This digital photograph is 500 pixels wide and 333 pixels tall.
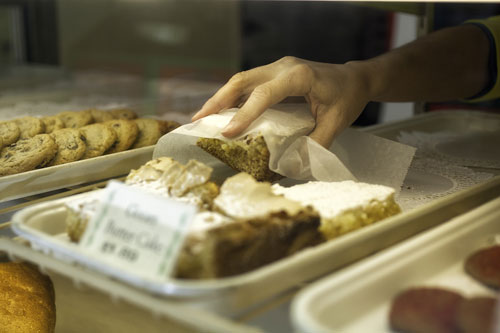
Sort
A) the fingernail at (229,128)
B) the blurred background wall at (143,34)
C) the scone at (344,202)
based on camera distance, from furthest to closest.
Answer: the blurred background wall at (143,34)
the fingernail at (229,128)
the scone at (344,202)

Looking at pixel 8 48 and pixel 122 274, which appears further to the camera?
pixel 8 48

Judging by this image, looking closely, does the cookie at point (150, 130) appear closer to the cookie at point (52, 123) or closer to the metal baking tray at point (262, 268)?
the cookie at point (52, 123)

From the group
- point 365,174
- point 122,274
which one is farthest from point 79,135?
point 122,274

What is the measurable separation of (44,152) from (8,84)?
4.47 ft

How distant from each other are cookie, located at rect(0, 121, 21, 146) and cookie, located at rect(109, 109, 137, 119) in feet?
1.06

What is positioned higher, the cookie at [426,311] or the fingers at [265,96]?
the fingers at [265,96]

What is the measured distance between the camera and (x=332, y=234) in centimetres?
83

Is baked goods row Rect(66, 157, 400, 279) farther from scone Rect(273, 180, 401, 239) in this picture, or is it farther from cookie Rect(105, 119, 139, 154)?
cookie Rect(105, 119, 139, 154)

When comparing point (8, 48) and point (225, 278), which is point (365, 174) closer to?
point (225, 278)

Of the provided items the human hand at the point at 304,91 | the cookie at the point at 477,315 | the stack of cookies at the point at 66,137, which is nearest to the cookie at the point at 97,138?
the stack of cookies at the point at 66,137

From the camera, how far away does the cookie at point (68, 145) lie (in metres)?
1.28

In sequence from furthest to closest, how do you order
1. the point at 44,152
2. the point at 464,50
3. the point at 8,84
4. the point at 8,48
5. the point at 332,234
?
the point at 8,48
the point at 8,84
the point at 464,50
the point at 44,152
the point at 332,234

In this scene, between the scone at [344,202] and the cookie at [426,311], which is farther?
the scone at [344,202]

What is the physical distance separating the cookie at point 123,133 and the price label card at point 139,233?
0.63m
